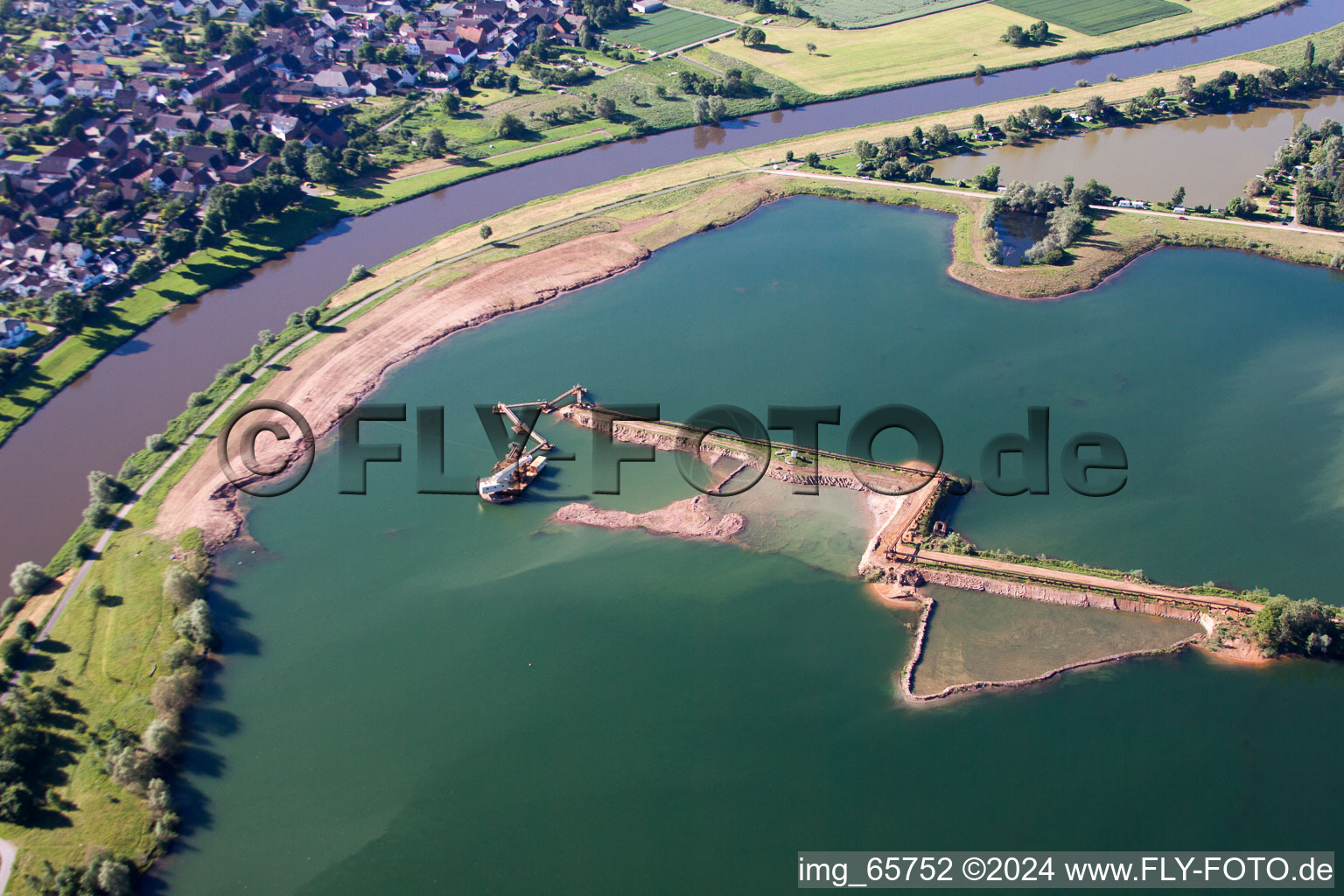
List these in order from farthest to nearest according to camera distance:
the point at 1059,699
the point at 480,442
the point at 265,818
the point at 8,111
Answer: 1. the point at 8,111
2. the point at 480,442
3. the point at 1059,699
4. the point at 265,818

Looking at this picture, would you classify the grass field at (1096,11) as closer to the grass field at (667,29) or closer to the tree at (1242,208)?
the grass field at (667,29)

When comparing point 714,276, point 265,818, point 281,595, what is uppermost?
point 714,276

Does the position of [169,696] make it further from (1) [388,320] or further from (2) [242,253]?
(2) [242,253]

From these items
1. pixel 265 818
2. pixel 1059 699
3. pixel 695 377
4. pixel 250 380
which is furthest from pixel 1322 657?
pixel 250 380

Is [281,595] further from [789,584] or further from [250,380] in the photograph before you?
[789,584]

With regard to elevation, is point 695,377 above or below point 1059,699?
above

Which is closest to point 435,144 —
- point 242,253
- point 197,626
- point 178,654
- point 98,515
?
point 242,253
